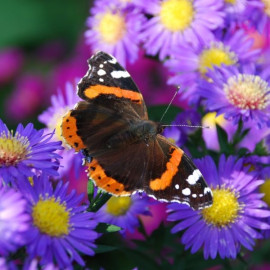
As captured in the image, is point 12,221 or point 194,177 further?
point 194,177

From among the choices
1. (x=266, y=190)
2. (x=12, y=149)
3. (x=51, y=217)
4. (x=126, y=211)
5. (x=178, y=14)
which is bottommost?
(x=126, y=211)

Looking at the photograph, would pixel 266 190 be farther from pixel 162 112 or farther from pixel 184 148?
pixel 162 112

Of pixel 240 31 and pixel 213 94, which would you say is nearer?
pixel 213 94

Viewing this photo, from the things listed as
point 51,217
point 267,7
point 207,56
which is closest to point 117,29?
point 207,56

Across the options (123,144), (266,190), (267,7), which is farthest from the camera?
(267,7)

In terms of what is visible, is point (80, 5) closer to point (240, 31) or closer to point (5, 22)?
point (5, 22)

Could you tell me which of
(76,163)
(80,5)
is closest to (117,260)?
(76,163)
